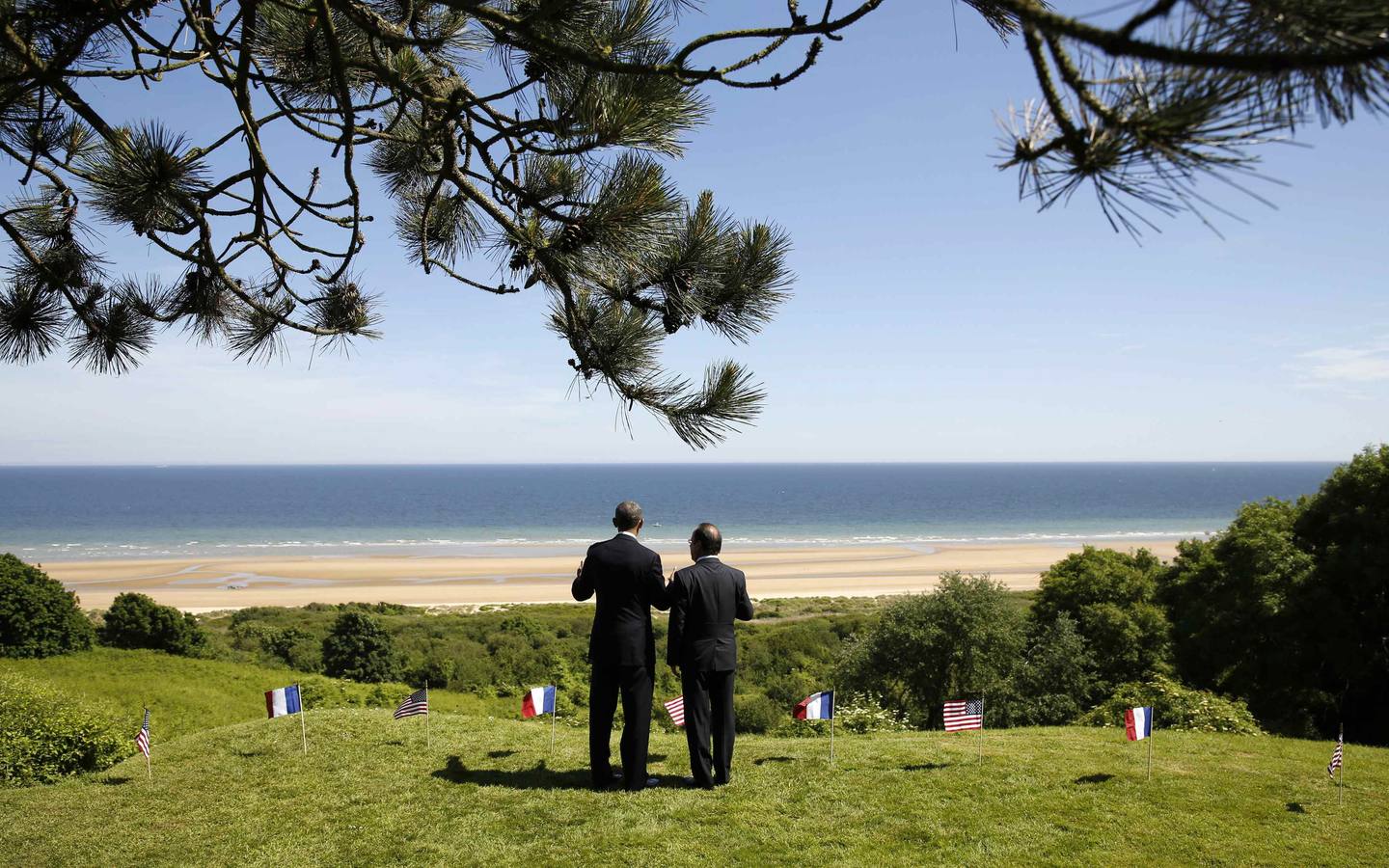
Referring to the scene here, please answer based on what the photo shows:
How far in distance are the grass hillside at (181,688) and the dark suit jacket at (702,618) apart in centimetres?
982

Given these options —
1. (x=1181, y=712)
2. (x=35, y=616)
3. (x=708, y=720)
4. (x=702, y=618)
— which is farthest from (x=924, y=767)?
(x=35, y=616)

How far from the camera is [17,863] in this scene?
5.07 metres

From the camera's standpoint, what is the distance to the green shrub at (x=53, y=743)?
293 inches

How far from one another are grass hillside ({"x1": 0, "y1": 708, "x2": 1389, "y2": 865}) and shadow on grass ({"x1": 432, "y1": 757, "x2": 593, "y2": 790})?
0.03 metres

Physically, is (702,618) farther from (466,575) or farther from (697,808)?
(466,575)

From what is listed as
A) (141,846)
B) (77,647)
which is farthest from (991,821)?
(77,647)

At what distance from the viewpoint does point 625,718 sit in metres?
5.78

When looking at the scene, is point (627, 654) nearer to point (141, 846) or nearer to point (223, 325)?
point (141, 846)

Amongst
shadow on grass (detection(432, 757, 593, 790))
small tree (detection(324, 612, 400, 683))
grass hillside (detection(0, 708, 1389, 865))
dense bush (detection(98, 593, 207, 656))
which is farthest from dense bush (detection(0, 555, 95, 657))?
shadow on grass (detection(432, 757, 593, 790))

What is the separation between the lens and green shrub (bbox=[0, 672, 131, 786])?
7.43 metres

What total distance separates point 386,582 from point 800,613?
25201 mm

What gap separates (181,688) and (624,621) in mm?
13003

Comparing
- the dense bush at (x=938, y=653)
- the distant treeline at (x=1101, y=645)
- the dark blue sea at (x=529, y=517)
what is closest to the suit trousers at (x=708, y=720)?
the distant treeline at (x=1101, y=645)

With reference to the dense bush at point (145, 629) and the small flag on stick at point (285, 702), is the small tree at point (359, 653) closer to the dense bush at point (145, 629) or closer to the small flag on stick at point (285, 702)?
the dense bush at point (145, 629)
